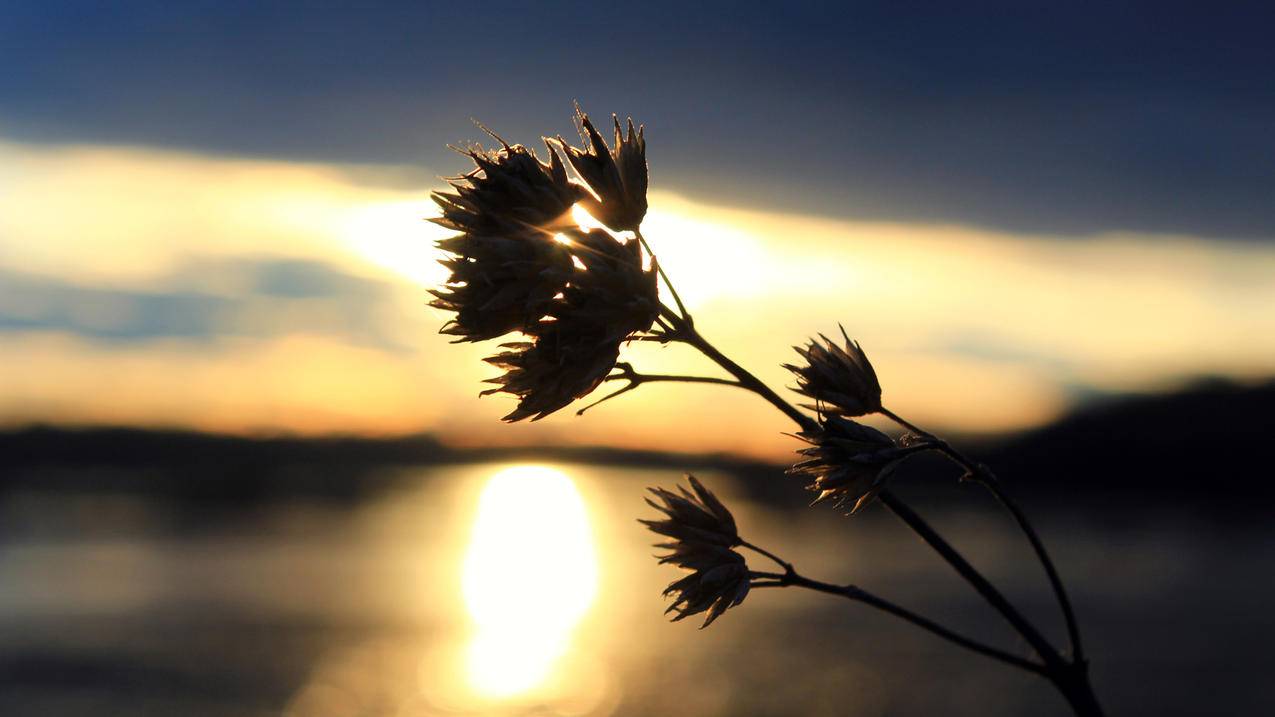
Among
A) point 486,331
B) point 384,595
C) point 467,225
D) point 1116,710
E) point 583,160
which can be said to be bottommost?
point 1116,710

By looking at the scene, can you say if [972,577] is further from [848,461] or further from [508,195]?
[508,195]

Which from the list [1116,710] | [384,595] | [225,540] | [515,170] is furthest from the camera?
[225,540]

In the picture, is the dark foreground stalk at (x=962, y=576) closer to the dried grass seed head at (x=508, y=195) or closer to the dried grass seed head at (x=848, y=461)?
the dried grass seed head at (x=848, y=461)

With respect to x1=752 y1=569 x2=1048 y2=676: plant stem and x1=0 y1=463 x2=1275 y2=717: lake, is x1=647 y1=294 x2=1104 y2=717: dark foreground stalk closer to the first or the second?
x1=752 y1=569 x2=1048 y2=676: plant stem

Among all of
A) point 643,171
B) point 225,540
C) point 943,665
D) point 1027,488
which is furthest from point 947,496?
point 643,171

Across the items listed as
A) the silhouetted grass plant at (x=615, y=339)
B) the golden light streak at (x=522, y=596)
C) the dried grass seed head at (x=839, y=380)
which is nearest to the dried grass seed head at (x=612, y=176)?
the silhouetted grass plant at (x=615, y=339)

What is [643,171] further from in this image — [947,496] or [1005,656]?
[947,496]

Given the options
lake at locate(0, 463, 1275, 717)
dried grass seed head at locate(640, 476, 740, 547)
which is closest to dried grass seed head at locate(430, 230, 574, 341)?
dried grass seed head at locate(640, 476, 740, 547)
